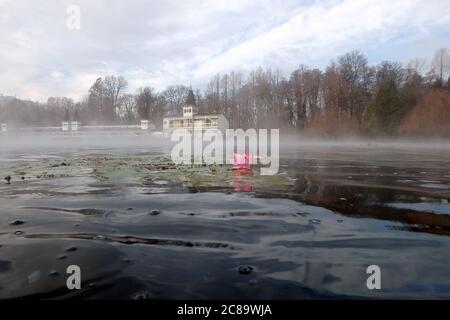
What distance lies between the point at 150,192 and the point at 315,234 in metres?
4.21

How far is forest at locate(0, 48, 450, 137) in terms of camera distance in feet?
187

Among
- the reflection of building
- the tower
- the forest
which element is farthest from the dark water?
the tower

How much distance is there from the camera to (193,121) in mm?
92562

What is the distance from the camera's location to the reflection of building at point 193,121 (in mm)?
90000

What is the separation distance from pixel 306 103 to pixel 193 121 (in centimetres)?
3000

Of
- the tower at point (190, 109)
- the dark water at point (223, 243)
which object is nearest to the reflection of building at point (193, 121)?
the tower at point (190, 109)

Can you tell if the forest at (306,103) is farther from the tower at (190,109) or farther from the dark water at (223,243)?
the dark water at (223,243)

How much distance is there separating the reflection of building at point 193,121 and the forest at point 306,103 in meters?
6.89

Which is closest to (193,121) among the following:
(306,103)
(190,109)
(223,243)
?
(190,109)

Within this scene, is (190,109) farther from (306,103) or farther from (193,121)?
(306,103)
